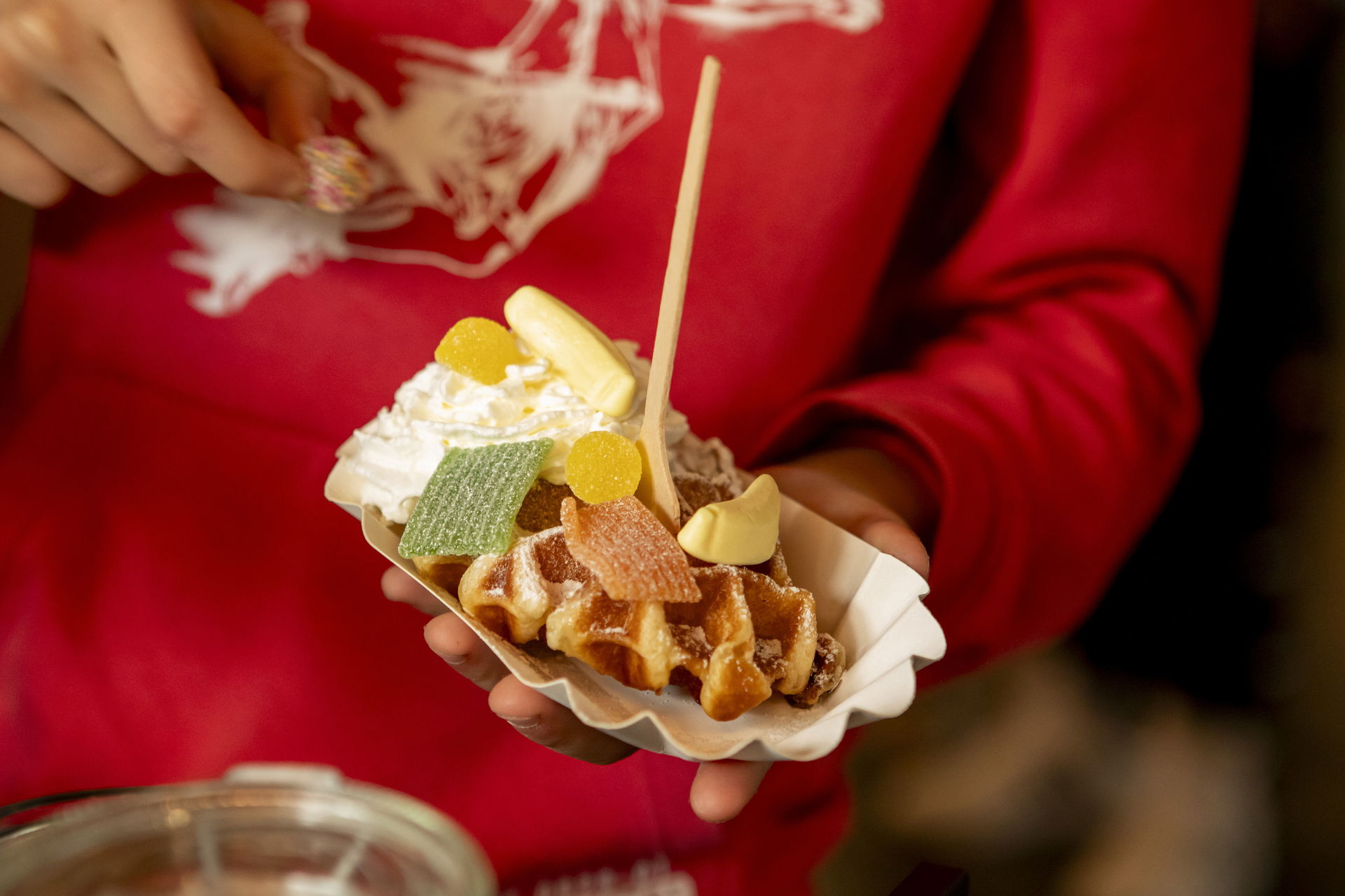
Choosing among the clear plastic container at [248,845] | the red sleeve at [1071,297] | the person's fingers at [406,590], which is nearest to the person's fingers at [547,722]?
the person's fingers at [406,590]

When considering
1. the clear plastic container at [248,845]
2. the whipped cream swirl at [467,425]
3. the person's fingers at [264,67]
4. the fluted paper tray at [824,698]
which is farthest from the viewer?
the person's fingers at [264,67]

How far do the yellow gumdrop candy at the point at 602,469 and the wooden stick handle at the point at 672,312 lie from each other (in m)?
0.03

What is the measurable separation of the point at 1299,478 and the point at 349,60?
5.52 feet

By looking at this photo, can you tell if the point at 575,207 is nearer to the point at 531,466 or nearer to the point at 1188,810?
the point at 531,466

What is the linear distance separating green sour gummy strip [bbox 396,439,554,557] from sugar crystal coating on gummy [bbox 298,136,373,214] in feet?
1.28

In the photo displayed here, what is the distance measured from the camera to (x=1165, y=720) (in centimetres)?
184

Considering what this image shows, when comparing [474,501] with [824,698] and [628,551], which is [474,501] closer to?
[628,551]

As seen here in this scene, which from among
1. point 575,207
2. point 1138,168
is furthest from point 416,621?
point 1138,168

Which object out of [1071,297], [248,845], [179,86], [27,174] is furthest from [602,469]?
[1071,297]

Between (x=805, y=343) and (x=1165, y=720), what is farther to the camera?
(x=1165, y=720)

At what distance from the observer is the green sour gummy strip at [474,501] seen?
Result: 0.72 meters

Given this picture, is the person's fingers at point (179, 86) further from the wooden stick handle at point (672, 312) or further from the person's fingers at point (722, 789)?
the person's fingers at point (722, 789)

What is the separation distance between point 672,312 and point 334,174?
0.46m

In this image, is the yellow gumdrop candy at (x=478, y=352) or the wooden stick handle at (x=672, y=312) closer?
the wooden stick handle at (x=672, y=312)
